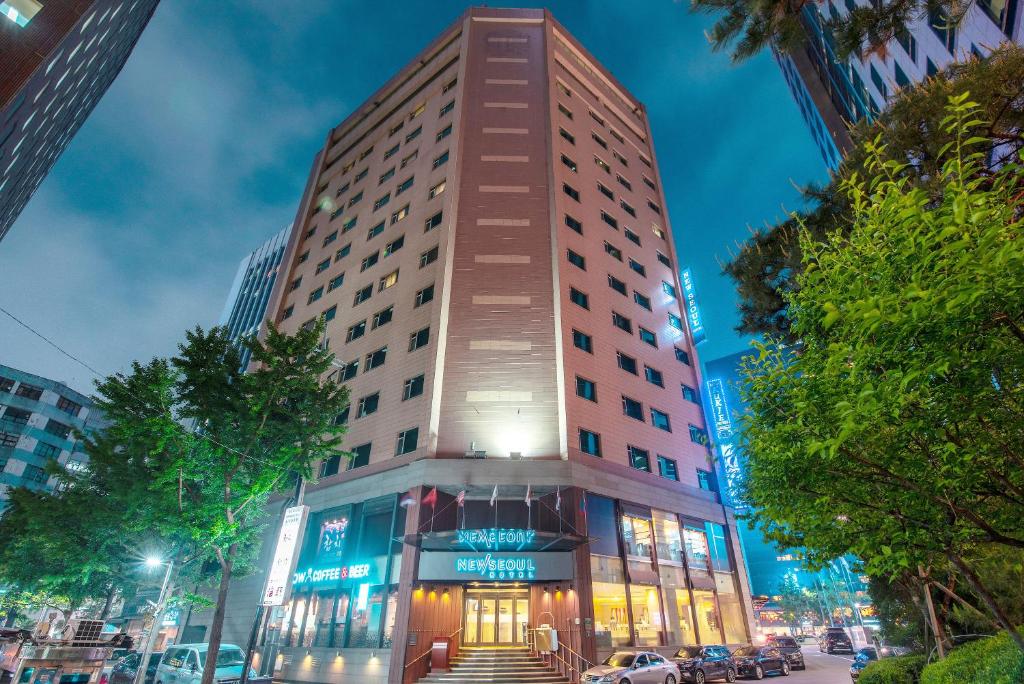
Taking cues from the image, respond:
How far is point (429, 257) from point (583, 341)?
1161cm

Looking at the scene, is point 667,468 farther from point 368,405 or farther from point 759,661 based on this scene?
point 368,405

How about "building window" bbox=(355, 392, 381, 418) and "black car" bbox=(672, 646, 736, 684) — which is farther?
"building window" bbox=(355, 392, 381, 418)

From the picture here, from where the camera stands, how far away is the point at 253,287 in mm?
83188

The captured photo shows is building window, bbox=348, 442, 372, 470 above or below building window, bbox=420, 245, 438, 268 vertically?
below

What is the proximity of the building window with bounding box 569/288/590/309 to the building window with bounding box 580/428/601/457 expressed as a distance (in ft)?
27.4

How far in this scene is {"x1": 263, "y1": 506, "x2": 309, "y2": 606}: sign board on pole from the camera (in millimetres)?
17531

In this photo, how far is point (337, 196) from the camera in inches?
1898

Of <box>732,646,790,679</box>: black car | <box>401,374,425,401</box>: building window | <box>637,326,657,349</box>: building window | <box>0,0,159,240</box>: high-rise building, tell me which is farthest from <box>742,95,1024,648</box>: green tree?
<box>0,0,159,240</box>: high-rise building

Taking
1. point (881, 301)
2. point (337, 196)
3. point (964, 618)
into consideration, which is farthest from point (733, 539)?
point (337, 196)

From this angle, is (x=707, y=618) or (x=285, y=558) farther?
(x=707, y=618)

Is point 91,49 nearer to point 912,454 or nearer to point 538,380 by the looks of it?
point 538,380

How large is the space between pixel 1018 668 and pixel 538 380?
69.6 feet

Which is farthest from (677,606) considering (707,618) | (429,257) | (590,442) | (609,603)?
(429,257)

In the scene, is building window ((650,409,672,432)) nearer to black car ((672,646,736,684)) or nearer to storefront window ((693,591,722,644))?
storefront window ((693,591,722,644))
